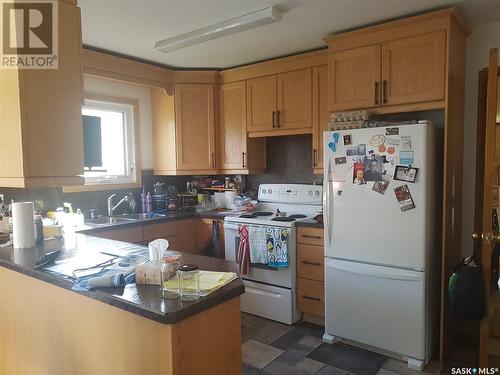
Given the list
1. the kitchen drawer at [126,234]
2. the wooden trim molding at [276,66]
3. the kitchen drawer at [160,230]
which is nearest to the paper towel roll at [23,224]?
the kitchen drawer at [126,234]

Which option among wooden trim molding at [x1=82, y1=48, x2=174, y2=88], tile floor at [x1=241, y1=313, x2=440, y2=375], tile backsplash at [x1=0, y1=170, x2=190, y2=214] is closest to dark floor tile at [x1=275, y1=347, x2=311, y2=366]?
tile floor at [x1=241, y1=313, x2=440, y2=375]

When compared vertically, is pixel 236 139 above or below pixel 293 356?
above

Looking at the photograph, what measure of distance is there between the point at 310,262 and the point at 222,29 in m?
1.90

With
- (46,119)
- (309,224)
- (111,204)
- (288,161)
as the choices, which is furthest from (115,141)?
(46,119)

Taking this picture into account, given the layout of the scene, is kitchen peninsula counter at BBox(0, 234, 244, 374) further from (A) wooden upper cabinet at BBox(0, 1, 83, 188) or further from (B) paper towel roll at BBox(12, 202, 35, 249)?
(A) wooden upper cabinet at BBox(0, 1, 83, 188)


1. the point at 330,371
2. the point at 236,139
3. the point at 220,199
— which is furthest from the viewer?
the point at 220,199

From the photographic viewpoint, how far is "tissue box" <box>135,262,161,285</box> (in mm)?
1479

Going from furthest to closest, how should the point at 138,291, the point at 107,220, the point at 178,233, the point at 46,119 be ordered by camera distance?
1. the point at 178,233
2. the point at 107,220
3. the point at 46,119
4. the point at 138,291

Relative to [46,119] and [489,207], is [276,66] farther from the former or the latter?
[46,119]

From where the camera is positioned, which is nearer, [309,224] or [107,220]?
[309,224]

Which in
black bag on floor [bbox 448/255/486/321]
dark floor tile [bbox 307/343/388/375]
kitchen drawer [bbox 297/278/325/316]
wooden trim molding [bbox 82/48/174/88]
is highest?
wooden trim molding [bbox 82/48/174/88]

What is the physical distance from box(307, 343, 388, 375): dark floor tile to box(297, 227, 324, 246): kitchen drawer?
77 centimetres

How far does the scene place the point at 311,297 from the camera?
3.08 metres

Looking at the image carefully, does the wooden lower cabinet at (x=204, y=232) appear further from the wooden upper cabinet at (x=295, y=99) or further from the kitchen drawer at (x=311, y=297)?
the wooden upper cabinet at (x=295, y=99)
